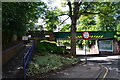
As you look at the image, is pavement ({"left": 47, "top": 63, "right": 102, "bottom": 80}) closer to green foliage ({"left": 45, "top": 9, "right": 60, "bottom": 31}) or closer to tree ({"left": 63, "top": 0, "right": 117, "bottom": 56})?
tree ({"left": 63, "top": 0, "right": 117, "bottom": 56})

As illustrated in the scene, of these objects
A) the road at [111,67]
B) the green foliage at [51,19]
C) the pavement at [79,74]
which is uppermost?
the green foliage at [51,19]

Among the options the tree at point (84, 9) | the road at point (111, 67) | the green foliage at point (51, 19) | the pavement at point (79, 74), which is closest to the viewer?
the pavement at point (79, 74)

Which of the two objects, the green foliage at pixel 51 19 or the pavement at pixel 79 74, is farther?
the green foliage at pixel 51 19

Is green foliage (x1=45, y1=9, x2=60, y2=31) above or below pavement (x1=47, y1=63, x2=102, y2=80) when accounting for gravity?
above

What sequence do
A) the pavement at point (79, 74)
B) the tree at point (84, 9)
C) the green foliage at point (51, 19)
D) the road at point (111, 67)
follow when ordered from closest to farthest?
the pavement at point (79, 74) < the road at point (111, 67) < the green foliage at point (51, 19) < the tree at point (84, 9)

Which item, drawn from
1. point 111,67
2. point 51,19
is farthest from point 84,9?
point 111,67

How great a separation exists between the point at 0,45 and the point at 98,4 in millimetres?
11288

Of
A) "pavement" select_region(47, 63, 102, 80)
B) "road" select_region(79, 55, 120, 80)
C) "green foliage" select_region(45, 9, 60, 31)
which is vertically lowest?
"road" select_region(79, 55, 120, 80)

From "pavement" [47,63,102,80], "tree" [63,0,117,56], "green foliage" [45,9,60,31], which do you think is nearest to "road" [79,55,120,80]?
"pavement" [47,63,102,80]

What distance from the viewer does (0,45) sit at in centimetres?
Result: 743

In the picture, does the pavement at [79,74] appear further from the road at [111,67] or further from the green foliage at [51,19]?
the green foliage at [51,19]

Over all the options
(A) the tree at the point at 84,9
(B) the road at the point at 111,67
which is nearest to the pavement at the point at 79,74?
(B) the road at the point at 111,67

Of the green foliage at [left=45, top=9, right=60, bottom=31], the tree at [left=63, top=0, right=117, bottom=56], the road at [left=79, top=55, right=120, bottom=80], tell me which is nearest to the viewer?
the road at [left=79, top=55, right=120, bottom=80]

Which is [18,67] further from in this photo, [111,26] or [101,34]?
[111,26]
